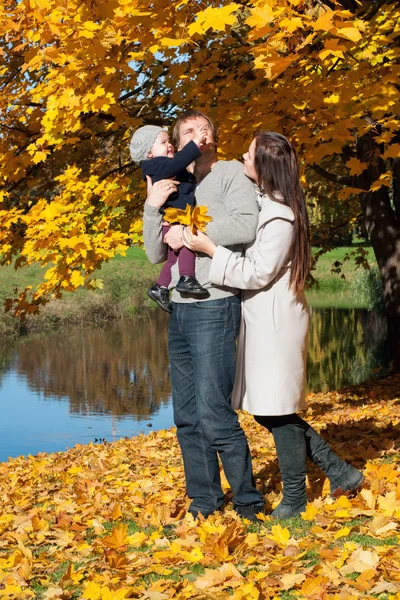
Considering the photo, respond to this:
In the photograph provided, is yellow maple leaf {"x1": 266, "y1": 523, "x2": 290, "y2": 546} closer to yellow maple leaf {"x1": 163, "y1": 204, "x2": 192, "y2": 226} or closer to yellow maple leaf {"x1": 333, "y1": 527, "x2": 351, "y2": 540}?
yellow maple leaf {"x1": 333, "y1": 527, "x2": 351, "y2": 540}

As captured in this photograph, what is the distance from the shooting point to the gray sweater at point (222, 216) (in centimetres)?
384

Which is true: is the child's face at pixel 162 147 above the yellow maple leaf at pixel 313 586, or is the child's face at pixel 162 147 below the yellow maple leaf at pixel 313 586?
above

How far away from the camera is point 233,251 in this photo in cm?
396

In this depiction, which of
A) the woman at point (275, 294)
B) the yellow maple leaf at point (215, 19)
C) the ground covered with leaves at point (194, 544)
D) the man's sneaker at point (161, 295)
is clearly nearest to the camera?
the ground covered with leaves at point (194, 544)

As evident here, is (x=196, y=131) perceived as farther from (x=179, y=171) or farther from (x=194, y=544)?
(x=194, y=544)

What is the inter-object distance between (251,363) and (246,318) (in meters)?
0.22

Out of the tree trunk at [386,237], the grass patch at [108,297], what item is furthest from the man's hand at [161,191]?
the grass patch at [108,297]

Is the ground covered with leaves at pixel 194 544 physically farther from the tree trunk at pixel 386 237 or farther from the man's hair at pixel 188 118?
the tree trunk at pixel 386 237

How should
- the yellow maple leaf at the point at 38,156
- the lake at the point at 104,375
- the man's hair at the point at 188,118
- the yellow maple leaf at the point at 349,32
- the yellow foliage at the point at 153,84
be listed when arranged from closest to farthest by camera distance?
the man's hair at the point at 188,118, the yellow maple leaf at the point at 349,32, the yellow foliage at the point at 153,84, the yellow maple leaf at the point at 38,156, the lake at the point at 104,375

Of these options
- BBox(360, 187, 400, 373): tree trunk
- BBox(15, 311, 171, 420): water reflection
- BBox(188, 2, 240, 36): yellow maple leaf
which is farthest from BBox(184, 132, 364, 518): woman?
BBox(15, 311, 171, 420): water reflection

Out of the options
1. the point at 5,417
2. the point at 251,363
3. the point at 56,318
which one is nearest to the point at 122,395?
the point at 5,417

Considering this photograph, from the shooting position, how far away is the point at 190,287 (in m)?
3.82

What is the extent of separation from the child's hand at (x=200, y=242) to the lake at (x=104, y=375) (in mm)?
8495

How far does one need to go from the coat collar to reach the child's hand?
0.28m
